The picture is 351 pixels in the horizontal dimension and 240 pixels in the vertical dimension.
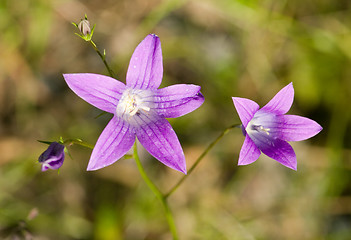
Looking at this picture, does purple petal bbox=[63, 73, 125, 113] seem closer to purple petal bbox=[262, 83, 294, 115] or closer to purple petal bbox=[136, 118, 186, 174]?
purple petal bbox=[136, 118, 186, 174]

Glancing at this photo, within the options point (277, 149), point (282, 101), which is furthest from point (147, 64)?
point (277, 149)

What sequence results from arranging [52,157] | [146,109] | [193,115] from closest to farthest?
[52,157], [146,109], [193,115]

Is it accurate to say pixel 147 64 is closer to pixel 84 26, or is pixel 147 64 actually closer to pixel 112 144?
pixel 84 26

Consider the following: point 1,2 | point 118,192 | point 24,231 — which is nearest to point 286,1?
point 118,192

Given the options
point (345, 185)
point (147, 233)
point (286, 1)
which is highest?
point (286, 1)

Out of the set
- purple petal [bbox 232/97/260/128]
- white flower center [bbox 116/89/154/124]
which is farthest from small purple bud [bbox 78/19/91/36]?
purple petal [bbox 232/97/260/128]

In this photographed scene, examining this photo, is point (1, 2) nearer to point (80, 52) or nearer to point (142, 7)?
point (80, 52)

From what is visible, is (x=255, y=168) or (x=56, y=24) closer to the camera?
(x=255, y=168)
